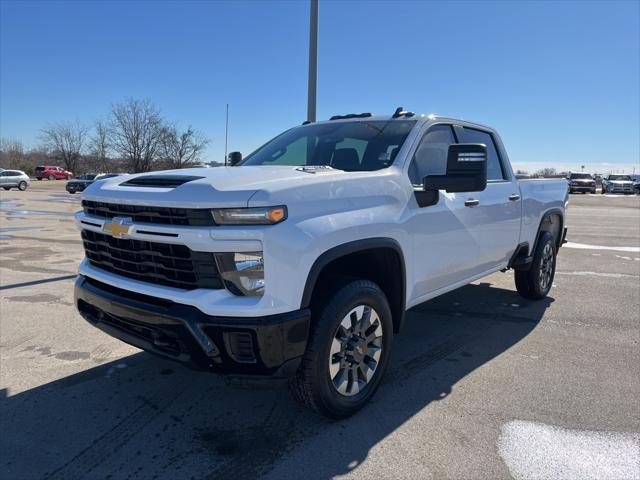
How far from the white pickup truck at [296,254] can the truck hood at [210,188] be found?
0.03 ft

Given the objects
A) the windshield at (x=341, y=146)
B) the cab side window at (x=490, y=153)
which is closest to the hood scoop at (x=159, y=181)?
the windshield at (x=341, y=146)

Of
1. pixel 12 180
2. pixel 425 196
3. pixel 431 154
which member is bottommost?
pixel 12 180

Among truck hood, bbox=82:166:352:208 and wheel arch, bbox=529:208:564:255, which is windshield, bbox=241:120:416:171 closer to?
truck hood, bbox=82:166:352:208

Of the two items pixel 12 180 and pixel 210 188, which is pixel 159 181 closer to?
pixel 210 188

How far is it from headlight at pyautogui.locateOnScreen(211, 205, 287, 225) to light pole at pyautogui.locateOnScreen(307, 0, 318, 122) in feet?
20.3

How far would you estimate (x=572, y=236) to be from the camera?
12.2 metres

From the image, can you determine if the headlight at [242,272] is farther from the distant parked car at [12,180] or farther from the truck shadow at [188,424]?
the distant parked car at [12,180]

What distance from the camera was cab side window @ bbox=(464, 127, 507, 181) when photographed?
15.3 ft

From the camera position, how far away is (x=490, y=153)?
501cm

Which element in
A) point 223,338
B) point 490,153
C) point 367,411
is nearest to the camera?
point 223,338

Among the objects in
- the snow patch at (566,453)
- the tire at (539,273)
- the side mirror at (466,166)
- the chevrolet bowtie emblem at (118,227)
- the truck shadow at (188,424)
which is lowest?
the truck shadow at (188,424)

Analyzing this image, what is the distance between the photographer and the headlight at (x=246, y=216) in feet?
8.04

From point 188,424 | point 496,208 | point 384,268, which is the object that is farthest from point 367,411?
point 496,208

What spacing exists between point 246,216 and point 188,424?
142cm
